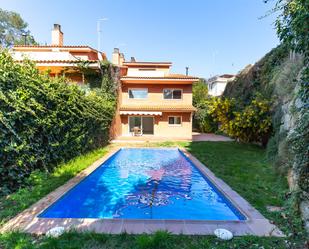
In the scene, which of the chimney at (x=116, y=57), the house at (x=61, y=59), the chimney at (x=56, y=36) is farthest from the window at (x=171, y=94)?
the chimney at (x=56, y=36)

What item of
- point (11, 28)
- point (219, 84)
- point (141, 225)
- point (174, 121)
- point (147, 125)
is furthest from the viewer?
point (11, 28)

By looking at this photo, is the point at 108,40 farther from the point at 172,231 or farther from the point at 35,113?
the point at 172,231

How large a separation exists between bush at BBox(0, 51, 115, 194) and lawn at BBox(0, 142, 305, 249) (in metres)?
0.82

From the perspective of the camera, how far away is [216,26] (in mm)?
35219

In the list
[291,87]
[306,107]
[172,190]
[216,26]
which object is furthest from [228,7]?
[306,107]

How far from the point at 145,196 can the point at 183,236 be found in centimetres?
504

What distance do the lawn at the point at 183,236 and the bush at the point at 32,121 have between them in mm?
818

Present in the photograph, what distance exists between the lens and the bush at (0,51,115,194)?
30.7ft

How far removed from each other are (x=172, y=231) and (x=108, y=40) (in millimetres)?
48624

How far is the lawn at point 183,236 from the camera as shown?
5.97 meters

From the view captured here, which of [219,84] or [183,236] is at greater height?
[219,84]

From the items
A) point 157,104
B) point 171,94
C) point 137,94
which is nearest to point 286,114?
point 171,94

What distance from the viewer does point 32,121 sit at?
34.9ft

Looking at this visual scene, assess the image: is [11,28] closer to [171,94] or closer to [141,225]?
[171,94]
